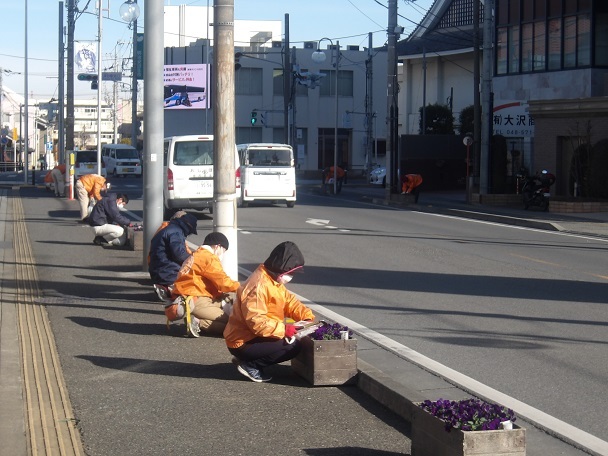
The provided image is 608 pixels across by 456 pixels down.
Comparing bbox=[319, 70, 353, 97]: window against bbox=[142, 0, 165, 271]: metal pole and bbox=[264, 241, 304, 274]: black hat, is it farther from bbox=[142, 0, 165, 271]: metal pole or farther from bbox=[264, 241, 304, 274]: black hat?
bbox=[264, 241, 304, 274]: black hat

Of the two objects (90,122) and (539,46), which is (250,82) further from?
(90,122)

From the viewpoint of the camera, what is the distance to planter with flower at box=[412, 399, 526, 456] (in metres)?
5.05

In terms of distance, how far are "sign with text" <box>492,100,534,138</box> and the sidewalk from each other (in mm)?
30243

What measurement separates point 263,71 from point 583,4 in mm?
38150

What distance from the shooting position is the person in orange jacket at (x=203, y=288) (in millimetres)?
9391

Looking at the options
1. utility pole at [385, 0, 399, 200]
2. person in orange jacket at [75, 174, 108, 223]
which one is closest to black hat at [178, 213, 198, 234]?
person in orange jacket at [75, 174, 108, 223]

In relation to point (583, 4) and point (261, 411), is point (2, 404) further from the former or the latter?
point (583, 4)

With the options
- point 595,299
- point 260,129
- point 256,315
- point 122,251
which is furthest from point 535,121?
point 260,129

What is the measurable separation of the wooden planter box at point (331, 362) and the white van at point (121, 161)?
54.0 m

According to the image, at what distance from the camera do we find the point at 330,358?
7488 mm

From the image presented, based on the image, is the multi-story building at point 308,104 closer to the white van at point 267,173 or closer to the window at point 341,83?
the window at point 341,83

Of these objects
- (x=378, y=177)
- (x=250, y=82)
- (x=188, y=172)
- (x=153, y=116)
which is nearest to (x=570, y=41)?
(x=378, y=177)

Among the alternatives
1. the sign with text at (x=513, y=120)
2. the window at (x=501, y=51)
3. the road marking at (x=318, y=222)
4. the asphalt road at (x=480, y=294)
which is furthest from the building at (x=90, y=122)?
the asphalt road at (x=480, y=294)

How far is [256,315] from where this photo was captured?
7410mm
